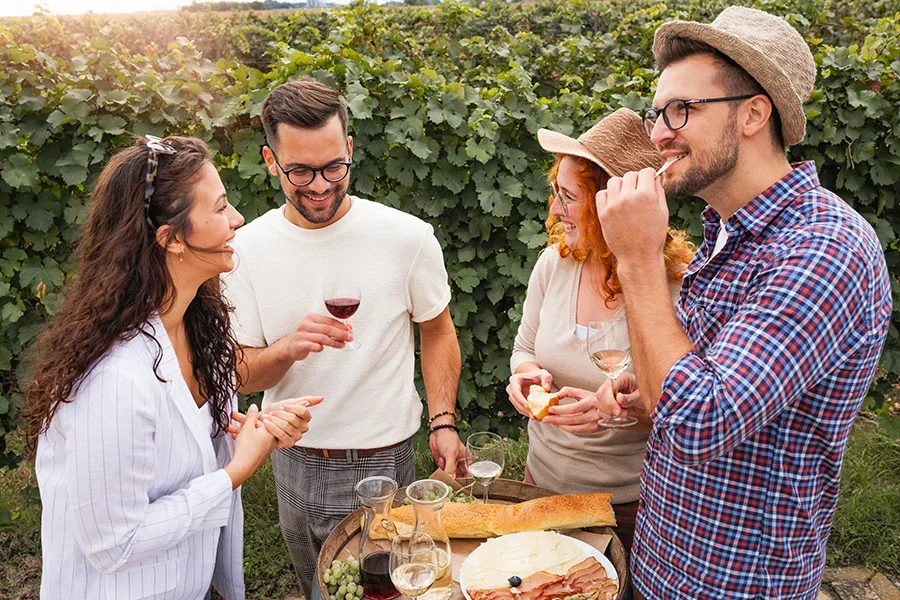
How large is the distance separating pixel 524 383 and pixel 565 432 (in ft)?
1.01

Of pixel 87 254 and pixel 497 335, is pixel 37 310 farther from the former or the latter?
pixel 497 335

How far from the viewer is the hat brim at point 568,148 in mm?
2625

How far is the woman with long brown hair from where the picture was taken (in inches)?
76.5

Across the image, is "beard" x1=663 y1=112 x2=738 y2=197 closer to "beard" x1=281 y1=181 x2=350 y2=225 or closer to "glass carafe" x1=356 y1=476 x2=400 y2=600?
"glass carafe" x1=356 y1=476 x2=400 y2=600

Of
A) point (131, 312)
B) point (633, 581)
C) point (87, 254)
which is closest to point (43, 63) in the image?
point (87, 254)

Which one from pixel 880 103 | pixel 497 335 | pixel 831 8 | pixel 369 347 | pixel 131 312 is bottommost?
pixel 497 335

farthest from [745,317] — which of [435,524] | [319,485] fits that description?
[319,485]

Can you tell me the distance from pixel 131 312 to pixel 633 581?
1728 mm

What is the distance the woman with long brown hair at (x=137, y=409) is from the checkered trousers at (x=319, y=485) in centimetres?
62

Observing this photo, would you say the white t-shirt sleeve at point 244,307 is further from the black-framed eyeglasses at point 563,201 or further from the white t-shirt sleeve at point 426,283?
the black-framed eyeglasses at point 563,201

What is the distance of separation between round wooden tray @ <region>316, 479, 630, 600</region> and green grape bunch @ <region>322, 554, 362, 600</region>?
20 millimetres

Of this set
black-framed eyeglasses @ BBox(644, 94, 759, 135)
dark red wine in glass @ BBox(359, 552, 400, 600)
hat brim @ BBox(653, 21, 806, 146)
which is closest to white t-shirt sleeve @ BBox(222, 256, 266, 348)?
dark red wine in glass @ BBox(359, 552, 400, 600)

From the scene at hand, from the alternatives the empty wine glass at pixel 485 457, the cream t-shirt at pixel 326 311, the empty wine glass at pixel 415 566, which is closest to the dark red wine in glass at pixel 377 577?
the empty wine glass at pixel 415 566

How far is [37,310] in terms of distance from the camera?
414cm
